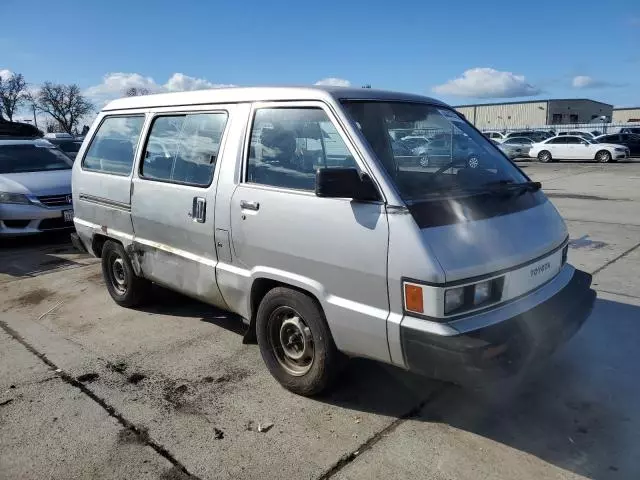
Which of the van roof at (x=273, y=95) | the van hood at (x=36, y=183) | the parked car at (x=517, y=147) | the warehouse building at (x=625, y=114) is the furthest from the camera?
the warehouse building at (x=625, y=114)

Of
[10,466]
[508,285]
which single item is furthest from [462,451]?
[10,466]

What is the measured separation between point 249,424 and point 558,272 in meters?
2.24

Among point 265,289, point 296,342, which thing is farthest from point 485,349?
point 265,289

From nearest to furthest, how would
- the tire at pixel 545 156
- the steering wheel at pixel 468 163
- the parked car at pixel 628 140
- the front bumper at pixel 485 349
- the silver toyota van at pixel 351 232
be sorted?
the front bumper at pixel 485 349
the silver toyota van at pixel 351 232
the steering wheel at pixel 468 163
the tire at pixel 545 156
the parked car at pixel 628 140

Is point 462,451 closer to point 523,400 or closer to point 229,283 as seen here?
point 523,400

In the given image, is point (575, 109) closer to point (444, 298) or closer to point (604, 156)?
point (604, 156)

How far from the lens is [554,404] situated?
3244mm

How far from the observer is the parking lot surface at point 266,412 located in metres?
2.74

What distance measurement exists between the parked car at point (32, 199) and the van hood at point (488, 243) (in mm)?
7218

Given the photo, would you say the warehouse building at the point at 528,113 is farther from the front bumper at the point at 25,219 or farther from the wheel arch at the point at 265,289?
the wheel arch at the point at 265,289

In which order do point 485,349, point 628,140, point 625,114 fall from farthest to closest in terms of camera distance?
point 625,114, point 628,140, point 485,349

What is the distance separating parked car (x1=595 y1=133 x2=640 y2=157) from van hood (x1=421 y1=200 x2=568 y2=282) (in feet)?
101

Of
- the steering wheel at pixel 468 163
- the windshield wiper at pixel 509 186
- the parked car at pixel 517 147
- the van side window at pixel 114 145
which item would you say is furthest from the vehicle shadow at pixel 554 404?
the parked car at pixel 517 147

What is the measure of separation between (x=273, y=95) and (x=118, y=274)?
282 cm
